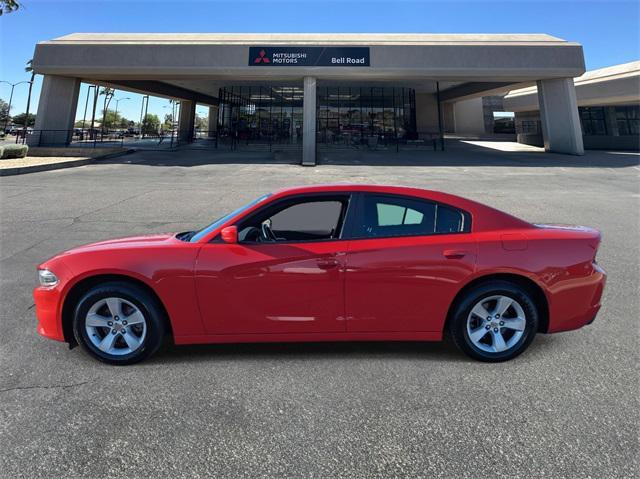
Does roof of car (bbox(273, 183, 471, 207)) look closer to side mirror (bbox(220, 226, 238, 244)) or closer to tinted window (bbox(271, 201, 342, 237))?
tinted window (bbox(271, 201, 342, 237))

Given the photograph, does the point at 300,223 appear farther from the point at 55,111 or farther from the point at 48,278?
the point at 55,111

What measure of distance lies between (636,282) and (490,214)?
3266 mm

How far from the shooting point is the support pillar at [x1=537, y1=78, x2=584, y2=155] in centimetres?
2536

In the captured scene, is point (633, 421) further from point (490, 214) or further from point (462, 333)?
point (490, 214)

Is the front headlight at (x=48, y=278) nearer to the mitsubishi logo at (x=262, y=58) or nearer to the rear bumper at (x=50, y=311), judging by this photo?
the rear bumper at (x=50, y=311)

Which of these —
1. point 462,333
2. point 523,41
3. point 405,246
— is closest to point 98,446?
point 405,246

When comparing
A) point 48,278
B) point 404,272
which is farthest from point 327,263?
point 48,278

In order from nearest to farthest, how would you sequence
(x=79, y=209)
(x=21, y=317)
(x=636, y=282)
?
(x=21, y=317)
(x=636, y=282)
(x=79, y=209)

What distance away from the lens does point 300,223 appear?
4016 mm

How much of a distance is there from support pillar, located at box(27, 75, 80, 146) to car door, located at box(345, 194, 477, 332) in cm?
2902

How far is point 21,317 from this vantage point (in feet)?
13.7

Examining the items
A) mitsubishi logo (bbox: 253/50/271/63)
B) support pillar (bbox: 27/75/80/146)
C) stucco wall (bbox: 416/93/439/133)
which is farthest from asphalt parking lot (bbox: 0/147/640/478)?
stucco wall (bbox: 416/93/439/133)

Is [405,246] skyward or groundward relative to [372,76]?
groundward

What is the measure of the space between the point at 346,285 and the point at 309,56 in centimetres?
2363
